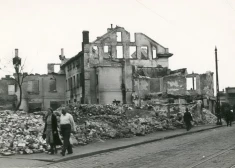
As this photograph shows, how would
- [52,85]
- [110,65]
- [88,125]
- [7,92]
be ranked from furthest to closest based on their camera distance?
1. [7,92]
2. [52,85]
3. [110,65]
4. [88,125]

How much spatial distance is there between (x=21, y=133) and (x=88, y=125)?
15.5ft

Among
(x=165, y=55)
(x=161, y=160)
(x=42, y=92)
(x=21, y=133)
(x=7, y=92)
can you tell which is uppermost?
(x=165, y=55)

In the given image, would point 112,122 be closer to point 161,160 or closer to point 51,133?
point 51,133

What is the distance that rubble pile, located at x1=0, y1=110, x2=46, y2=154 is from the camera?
16.0m

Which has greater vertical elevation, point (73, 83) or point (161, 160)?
point (73, 83)

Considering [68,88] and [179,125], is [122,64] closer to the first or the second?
[68,88]

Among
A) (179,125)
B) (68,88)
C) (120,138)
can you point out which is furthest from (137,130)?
(68,88)

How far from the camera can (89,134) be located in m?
20.3

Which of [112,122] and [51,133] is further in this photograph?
[112,122]

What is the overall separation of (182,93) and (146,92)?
183 inches

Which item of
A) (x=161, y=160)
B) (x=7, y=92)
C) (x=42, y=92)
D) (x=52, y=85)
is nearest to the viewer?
(x=161, y=160)

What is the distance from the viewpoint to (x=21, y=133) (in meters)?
17.4

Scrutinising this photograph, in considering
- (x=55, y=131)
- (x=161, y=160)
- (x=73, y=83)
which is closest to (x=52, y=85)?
(x=73, y=83)

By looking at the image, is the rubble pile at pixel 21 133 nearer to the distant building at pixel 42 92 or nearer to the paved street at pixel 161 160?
the paved street at pixel 161 160
